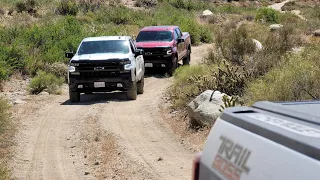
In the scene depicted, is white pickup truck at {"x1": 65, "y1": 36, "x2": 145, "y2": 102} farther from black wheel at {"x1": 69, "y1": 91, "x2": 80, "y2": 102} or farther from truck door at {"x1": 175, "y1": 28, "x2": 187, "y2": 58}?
truck door at {"x1": 175, "y1": 28, "x2": 187, "y2": 58}

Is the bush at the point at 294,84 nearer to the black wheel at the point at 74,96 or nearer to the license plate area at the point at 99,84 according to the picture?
the license plate area at the point at 99,84

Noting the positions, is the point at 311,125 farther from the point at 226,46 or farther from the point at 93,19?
the point at 93,19

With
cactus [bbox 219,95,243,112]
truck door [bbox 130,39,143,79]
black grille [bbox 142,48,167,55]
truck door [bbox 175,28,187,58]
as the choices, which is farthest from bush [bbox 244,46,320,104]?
truck door [bbox 175,28,187,58]

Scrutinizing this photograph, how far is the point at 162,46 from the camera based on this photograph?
67.6 feet

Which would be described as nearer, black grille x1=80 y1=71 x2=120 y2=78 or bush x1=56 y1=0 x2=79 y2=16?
black grille x1=80 y1=71 x2=120 y2=78

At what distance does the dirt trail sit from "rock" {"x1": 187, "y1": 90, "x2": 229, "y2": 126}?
0.65 meters

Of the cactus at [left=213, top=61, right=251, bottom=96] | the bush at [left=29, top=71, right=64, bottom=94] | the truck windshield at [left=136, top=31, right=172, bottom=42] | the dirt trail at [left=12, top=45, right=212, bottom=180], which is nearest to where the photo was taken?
the dirt trail at [left=12, top=45, right=212, bottom=180]

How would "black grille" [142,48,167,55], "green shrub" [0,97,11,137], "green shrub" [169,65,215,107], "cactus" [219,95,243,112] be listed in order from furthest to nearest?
"black grille" [142,48,167,55] < "green shrub" [169,65,215,107] < "green shrub" [0,97,11,137] < "cactus" [219,95,243,112]

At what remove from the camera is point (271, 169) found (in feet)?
7.56

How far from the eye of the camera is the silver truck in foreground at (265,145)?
85.3 inches

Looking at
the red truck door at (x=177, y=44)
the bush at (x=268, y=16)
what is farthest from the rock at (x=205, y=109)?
the bush at (x=268, y=16)

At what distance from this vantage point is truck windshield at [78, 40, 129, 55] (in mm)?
15930

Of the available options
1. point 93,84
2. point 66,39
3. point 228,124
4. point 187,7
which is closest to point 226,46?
point 93,84

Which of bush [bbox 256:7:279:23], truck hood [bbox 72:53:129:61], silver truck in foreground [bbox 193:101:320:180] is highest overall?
silver truck in foreground [bbox 193:101:320:180]
